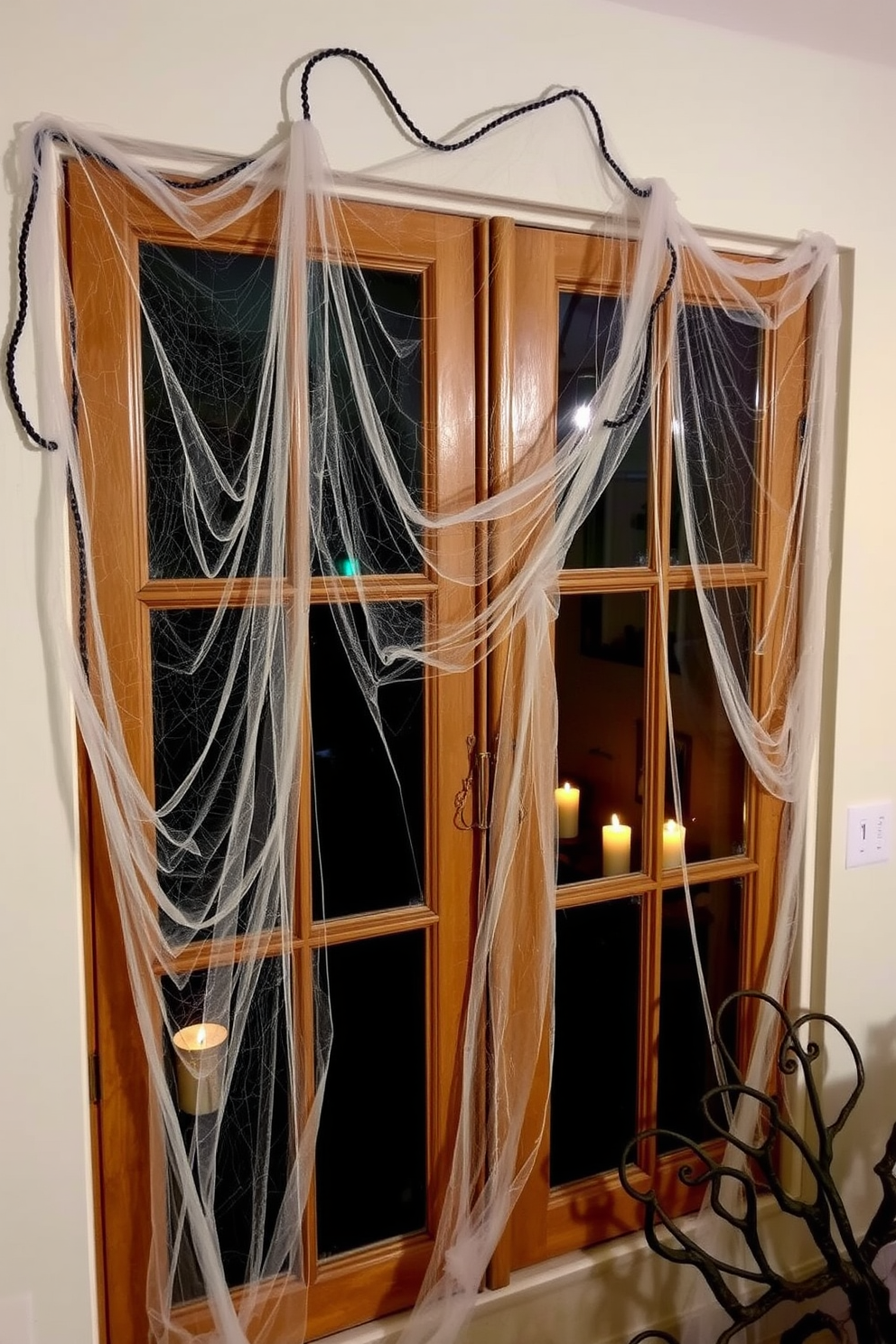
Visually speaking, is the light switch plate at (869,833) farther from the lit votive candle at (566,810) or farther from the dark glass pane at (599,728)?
the lit votive candle at (566,810)

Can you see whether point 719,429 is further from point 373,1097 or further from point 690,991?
point 373,1097

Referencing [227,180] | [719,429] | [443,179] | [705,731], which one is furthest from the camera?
[705,731]

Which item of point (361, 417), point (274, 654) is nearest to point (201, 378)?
point (361, 417)

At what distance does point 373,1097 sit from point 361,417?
0.95 m

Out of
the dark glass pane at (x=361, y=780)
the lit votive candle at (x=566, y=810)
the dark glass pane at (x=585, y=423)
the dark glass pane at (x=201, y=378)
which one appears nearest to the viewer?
the dark glass pane at (x=201, y=378)

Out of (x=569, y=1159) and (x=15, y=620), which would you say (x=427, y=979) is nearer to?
(x=569, y=1159)

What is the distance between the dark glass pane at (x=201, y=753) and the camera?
51.6 inches

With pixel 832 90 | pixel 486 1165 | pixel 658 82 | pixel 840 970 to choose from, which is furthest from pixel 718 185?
pixel 486 1165

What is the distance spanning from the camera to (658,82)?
1512 mm

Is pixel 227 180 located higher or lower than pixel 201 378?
higher

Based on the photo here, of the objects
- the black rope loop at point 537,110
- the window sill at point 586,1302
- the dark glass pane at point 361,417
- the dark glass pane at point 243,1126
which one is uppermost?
the black rope loop at point 537,110

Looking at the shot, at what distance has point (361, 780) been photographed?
1453 mm

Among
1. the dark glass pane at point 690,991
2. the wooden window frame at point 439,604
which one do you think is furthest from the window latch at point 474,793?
the dark glass pane at point 690,991

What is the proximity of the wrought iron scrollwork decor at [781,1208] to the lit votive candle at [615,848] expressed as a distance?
26 cm
